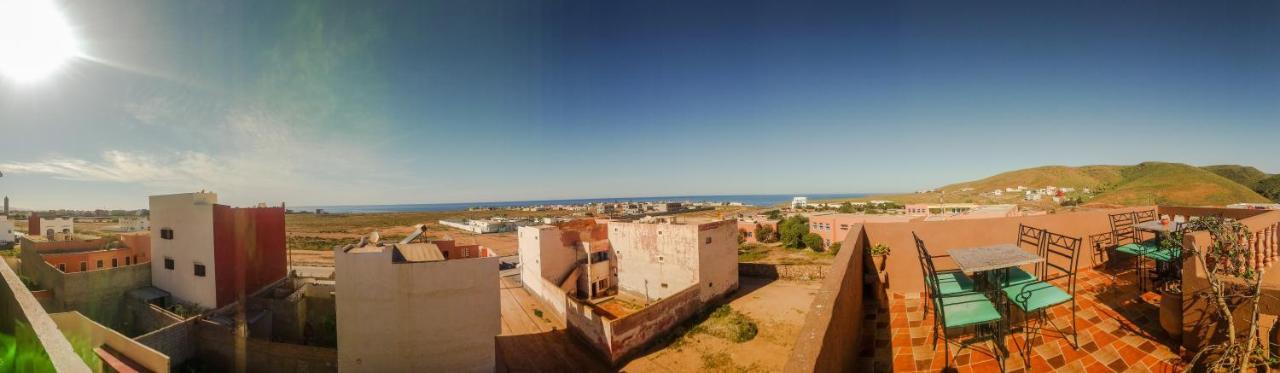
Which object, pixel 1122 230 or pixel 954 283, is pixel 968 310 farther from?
pixel 1122 230

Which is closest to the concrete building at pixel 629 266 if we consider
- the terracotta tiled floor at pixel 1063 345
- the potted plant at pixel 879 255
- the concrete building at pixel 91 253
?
the potted plant at pixel 879 255

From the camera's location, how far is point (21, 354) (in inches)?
84.4

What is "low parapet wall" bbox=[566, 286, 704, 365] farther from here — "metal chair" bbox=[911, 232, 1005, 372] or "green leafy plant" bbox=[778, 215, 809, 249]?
"green leafy plant" bbox=[778, 215, 809, 249]

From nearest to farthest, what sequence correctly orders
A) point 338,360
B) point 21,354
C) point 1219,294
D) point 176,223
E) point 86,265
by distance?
point 21,354
point 1219,294
point 338,360
point 176,223
point 86,265

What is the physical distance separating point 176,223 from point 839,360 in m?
21.8

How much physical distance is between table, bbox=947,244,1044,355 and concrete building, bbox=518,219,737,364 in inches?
473

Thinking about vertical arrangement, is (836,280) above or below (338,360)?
above

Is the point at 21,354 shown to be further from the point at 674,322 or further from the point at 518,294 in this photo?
the point at 518,294

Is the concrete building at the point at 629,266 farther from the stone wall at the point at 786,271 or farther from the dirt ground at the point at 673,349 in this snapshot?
the stone wall at the point at 786,271

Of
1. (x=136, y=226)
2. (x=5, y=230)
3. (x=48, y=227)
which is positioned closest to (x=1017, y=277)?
(x=5, y=230)

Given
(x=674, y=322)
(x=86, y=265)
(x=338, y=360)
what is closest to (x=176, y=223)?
(x=86, y=265)

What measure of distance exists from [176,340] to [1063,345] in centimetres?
1855

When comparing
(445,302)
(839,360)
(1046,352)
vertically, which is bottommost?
(445,302)

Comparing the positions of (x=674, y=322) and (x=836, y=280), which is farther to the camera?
(x=674, y=322)
